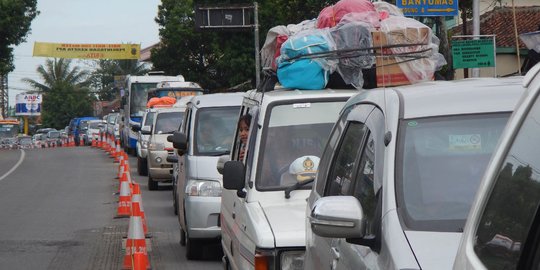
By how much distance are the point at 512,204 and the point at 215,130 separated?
10.9 m

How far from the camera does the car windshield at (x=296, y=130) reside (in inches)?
333

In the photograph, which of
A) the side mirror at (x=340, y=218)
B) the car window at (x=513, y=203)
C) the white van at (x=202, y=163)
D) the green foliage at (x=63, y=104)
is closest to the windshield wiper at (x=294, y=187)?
the side mirror at (x=340, y=218)

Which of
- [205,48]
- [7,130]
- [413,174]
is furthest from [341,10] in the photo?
[7,130]

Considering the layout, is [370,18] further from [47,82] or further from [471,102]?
[47,82]

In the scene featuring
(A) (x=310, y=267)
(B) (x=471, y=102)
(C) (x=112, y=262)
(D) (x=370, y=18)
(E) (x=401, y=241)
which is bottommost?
(C) (x=112, y=262)

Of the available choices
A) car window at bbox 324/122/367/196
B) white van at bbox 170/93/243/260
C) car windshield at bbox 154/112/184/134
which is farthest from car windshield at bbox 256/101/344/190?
car windshield at bbox 154/112/184/134

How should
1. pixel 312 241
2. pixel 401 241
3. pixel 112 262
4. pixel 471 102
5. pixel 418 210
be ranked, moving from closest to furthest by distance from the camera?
pixel 401 241
pixel 418 210
pixel 471 102
pixel 312 241
pixel 112 262

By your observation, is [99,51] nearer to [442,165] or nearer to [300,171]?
[300,171]

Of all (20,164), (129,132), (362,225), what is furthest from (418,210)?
(129,132)

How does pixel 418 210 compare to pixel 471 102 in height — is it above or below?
below

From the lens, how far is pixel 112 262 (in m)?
12.6

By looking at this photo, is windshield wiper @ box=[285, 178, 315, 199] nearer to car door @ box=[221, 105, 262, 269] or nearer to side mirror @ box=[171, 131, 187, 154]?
car door @ box=[221, 105, 262, 269]

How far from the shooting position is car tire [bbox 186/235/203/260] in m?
12.2

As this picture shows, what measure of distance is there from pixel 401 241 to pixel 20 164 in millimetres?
35699
